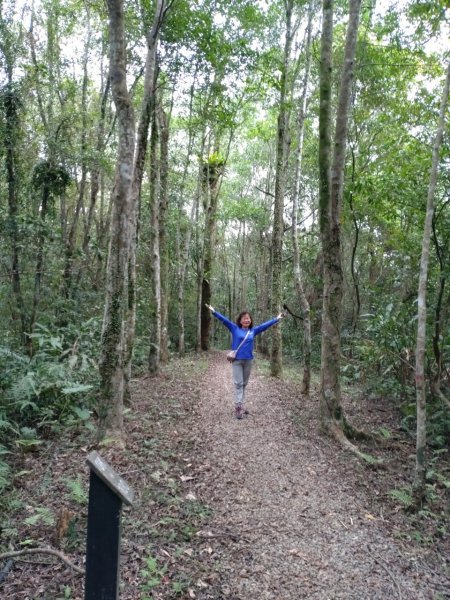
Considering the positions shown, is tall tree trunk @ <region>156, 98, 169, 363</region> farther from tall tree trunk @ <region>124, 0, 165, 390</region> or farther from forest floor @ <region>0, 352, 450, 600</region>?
forest floor @ <region>0, 352, 450, 600</region>

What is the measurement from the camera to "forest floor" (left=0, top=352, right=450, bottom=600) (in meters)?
3.77

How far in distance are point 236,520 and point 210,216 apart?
17.7 metres

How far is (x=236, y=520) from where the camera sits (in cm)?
475

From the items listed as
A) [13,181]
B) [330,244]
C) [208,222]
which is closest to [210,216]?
[208,222]

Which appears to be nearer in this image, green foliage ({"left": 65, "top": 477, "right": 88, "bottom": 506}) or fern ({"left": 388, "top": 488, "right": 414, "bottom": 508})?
green foliage ({"left": 65, "top": 477, "right": 88, "bottom": 506})

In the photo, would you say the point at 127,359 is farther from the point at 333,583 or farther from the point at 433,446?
the point at 433,446

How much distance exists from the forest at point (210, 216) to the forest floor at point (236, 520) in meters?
0.27

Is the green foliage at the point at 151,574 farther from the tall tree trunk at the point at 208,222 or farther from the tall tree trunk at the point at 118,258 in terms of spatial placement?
the tall tree trunk at the point at 208,222

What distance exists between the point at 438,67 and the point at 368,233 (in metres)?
9.38

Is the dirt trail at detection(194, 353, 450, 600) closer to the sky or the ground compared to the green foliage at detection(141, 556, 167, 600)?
closer to the ground

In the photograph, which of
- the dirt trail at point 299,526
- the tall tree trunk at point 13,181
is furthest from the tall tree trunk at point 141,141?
the tall tree trunk at point 13,181

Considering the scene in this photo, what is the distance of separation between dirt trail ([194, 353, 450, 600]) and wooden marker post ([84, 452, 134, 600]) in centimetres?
174

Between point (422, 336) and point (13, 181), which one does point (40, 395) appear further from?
point (13, 181)

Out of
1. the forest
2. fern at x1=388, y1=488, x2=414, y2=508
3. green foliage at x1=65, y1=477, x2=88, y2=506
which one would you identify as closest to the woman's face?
the forest
